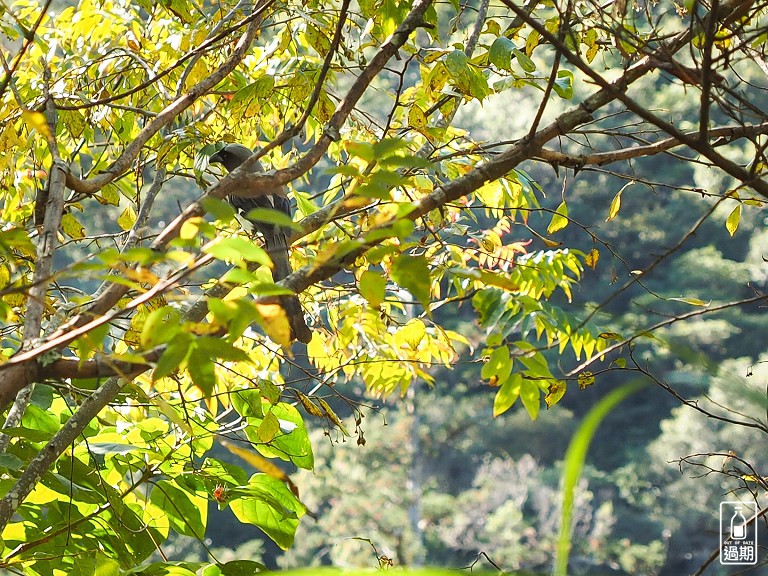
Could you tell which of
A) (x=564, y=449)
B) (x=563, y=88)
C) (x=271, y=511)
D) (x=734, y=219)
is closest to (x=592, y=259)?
(x=734, y=219)

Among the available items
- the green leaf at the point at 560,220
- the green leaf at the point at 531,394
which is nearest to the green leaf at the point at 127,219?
the green leaf at the point at 560,220

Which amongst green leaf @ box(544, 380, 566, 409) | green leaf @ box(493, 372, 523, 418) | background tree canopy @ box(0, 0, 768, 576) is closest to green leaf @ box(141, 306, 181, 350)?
background tree canopy @ box(0, 0, 768, 576)

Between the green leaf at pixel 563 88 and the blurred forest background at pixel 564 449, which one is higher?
the blurred forest background at pixel 564 449

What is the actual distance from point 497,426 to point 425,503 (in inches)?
92.1

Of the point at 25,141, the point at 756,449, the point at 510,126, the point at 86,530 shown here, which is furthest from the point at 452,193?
the point at 510,126

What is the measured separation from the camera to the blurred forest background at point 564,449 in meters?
11.7

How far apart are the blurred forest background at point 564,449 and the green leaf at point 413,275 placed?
9829 millimetres

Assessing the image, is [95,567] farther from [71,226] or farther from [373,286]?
[71,226]

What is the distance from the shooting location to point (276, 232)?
1739 mm

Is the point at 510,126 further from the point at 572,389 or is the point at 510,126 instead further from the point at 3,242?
the point at 3,242

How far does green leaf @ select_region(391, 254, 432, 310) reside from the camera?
0.60 metres

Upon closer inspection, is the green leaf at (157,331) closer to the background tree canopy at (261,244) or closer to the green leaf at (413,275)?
the background tree canopy at (261,244)

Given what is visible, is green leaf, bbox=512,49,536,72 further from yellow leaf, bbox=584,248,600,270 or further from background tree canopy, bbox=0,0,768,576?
yellow leaf, bbox=584,248,600,270

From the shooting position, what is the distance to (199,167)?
1.14 m
